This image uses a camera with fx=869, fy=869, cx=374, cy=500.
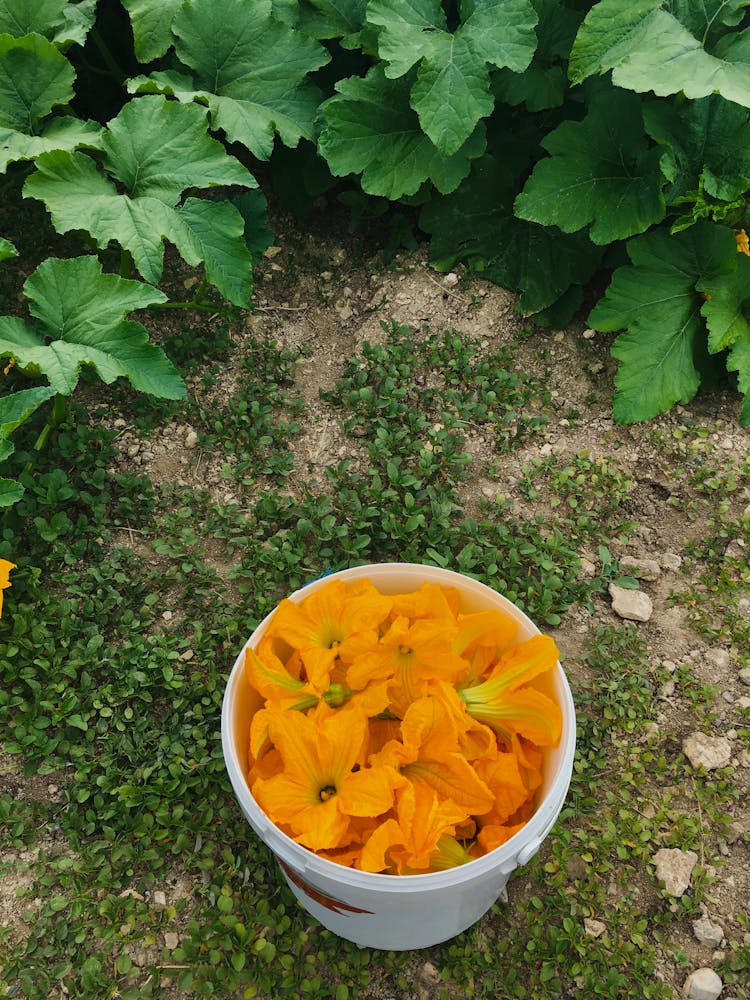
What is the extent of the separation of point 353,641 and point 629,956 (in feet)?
3.72

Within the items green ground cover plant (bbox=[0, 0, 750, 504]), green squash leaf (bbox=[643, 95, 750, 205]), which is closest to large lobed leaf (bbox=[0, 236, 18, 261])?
green ground cover plant (bbox=[0, 0, 750, 504])

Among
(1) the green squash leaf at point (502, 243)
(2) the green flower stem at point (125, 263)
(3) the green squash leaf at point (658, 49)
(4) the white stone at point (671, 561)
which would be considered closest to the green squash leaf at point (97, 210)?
(2) the green flower stem at point (125, 263)

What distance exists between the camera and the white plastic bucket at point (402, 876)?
1726mm

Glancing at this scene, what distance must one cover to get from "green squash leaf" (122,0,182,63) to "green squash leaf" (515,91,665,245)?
131 centimetres

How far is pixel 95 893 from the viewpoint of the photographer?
230 cm

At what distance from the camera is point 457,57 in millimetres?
2795

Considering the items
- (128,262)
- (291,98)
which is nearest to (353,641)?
(128,262)

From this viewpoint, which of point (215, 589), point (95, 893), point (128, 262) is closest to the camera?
point (95, 893)

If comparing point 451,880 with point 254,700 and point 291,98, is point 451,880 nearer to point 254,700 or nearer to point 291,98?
point 254,700

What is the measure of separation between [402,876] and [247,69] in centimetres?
261

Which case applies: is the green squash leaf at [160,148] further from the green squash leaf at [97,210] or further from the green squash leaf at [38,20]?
the green squash leaf at [38,20]

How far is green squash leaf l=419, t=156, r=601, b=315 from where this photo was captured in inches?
127

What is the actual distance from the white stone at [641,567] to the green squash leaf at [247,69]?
1799 millimetres

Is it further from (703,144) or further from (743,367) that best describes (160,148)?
(743,367)
